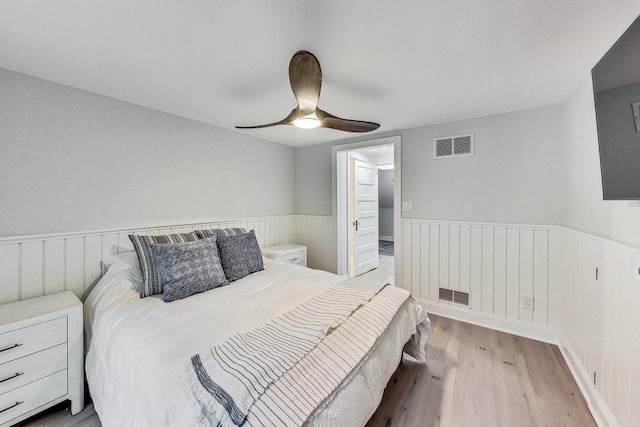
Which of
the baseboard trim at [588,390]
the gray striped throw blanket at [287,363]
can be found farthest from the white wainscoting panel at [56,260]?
the baseboard trim at [588,390]

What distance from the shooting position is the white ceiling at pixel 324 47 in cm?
124

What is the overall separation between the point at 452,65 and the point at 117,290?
2.82 metres

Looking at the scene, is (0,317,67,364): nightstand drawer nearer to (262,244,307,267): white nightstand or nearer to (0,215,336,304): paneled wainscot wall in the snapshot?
(0,215,336,304): paneled wainscot wall

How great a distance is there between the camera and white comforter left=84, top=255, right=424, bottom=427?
1067 mm

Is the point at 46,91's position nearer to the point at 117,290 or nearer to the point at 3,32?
the point at 3,32

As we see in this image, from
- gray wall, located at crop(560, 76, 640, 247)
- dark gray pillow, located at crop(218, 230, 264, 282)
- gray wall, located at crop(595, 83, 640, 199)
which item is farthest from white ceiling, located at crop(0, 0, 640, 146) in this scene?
dark gray pillow, located at crop(218, 230, 264, 282)

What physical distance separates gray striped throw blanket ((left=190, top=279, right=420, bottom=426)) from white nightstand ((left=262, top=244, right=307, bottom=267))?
5.72 ft

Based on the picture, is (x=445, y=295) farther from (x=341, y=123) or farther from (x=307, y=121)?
(x=307, y=121)

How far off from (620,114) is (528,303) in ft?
7.00

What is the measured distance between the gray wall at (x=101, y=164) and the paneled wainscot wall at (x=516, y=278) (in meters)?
0.16

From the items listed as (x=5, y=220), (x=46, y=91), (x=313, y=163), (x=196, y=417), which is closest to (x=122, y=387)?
(x=196, y=417)

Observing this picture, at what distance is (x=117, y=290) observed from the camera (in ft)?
5.96

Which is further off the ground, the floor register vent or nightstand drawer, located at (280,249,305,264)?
nightstand drawer, located at (280,249,305,264)

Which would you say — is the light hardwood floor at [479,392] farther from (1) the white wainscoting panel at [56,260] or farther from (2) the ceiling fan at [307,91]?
(2) the ceiling fan at [307,91]
